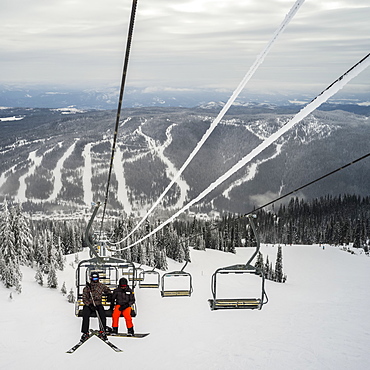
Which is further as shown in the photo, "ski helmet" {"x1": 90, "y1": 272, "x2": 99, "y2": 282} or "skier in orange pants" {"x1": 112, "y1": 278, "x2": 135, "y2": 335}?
"skier in orange pants" {"x1": 112, "y1": 278, "x2": 135, "y2": 335}

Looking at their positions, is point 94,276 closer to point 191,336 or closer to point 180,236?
point 191,336

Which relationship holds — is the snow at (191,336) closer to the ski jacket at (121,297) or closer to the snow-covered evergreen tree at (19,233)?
the snow-covered evergreen tree at (19,233)

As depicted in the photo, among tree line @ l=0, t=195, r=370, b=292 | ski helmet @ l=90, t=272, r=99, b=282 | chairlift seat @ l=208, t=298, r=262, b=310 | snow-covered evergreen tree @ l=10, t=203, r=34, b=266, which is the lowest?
tree line @ l=0, t=195, r=370, b=292

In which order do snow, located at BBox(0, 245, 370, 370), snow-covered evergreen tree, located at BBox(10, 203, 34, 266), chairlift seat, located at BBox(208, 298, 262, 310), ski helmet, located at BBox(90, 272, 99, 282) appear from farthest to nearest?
snow-covered evergreen tree, located at BBox(10, 203, 34, 266), snow, located at BBox(0, 245, 370, 370), chairlift seat, located at BBox(208, 298, 262, 310), ski helmet, located at BBox(90, 272, 99, 282)

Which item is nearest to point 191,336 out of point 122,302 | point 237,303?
point 237,303

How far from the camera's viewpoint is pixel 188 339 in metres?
26.6

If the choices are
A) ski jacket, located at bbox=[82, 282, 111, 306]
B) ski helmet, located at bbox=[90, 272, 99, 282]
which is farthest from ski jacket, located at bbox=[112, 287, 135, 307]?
ski helmet, located at bbox=[90, 272, 99, 282]

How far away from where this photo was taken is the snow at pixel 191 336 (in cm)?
2197

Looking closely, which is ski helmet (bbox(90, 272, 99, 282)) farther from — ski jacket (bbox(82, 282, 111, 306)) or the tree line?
the tree line

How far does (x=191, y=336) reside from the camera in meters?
27.4

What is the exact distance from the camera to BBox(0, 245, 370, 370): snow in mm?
21969

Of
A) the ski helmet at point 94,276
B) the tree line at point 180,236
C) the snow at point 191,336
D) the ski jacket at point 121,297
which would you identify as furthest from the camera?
the tree line at point 180,236

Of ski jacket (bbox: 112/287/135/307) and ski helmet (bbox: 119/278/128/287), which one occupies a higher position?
ski helmet (bbox: 119/278/128/287)

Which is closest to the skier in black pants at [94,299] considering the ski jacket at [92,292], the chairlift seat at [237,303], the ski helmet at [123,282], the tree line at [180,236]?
the ski jacket at [92,292]
